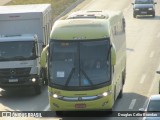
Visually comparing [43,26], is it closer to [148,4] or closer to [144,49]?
[144,49]

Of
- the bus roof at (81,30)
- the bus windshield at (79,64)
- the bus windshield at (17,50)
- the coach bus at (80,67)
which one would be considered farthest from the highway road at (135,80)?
the bus roof at (81,30)

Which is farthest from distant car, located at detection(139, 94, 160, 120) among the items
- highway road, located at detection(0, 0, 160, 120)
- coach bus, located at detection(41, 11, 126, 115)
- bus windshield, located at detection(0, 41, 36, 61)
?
bus windshield, located at detection(0, 41, 36, 61)

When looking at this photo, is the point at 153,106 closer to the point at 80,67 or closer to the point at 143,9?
the point at 80,67

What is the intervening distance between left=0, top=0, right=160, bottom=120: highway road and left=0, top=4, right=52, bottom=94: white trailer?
0.91m

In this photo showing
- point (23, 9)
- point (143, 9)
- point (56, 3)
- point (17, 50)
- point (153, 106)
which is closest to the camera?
point (153, 106)

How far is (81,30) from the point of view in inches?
938

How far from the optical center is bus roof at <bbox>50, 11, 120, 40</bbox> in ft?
77.5

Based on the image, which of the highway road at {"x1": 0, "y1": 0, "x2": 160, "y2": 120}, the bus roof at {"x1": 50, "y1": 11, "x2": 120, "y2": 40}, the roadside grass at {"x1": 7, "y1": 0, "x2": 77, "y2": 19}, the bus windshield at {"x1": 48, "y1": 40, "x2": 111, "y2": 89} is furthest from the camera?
the roadside grass at {"x1": 7, "y1": 0, "x2": 77, "y2": 19}

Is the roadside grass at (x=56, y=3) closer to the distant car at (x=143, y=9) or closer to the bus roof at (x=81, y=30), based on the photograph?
the distant car at (x=143, y=9)

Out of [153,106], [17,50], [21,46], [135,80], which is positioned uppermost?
[153,106]

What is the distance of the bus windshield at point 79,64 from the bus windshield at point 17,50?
16.6 ft

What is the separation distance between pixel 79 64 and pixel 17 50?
5.93 m

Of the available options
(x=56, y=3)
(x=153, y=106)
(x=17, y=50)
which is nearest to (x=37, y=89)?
(x=17, y=50)

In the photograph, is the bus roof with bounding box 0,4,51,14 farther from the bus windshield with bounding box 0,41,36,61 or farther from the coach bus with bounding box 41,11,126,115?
the coach bus with bounding box 41,11,126,115
